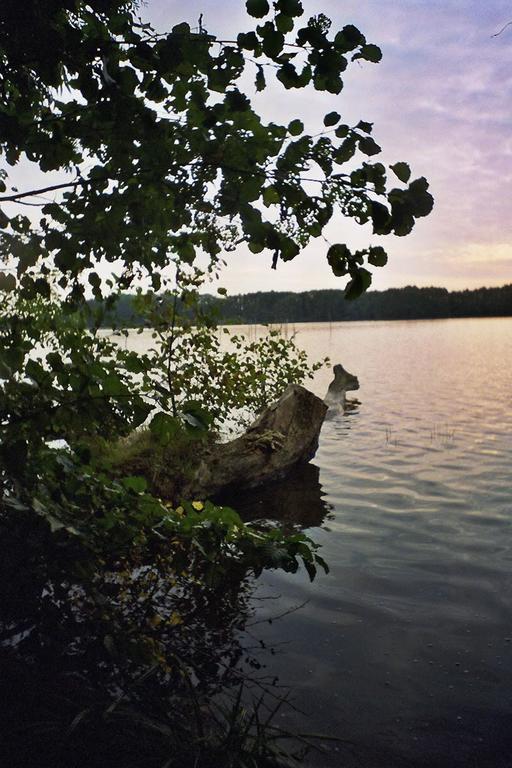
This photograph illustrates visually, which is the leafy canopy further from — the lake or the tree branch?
the lake

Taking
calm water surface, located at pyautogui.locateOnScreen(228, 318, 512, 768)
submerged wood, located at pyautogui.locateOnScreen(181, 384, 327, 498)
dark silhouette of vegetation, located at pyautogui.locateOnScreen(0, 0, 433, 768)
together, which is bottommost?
calm water surface, located at pyautogui.locateOnScreen(228, 318, 512, 768)

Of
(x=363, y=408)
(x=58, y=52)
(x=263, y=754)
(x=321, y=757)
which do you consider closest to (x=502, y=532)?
(x=321, y=757)

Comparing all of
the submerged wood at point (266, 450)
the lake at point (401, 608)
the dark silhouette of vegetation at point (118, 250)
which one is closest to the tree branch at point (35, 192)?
the dark silhouette of vegetation at point (118, 250)

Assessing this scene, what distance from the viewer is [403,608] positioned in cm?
729

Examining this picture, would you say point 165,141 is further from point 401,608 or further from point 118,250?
point 401,608

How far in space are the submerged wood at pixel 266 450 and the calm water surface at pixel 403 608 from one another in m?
0.48

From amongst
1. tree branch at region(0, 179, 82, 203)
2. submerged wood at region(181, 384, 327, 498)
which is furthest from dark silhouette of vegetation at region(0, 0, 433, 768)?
submerged wood at region(181, 384, 327, 498)

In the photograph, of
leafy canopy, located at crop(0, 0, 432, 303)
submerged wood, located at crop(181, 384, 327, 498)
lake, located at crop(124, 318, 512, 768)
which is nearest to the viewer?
leafy canopy, located at crop(0, 0, 432, 303)

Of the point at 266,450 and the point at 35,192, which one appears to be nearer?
the point at 35,192

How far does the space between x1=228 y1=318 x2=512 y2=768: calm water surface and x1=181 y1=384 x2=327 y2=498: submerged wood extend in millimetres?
484

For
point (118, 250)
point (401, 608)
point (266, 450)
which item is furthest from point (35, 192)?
point (266, 450)

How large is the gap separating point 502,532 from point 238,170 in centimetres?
852

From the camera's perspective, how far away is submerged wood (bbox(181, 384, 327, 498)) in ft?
37.6

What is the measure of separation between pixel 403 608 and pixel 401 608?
0.02 metres
